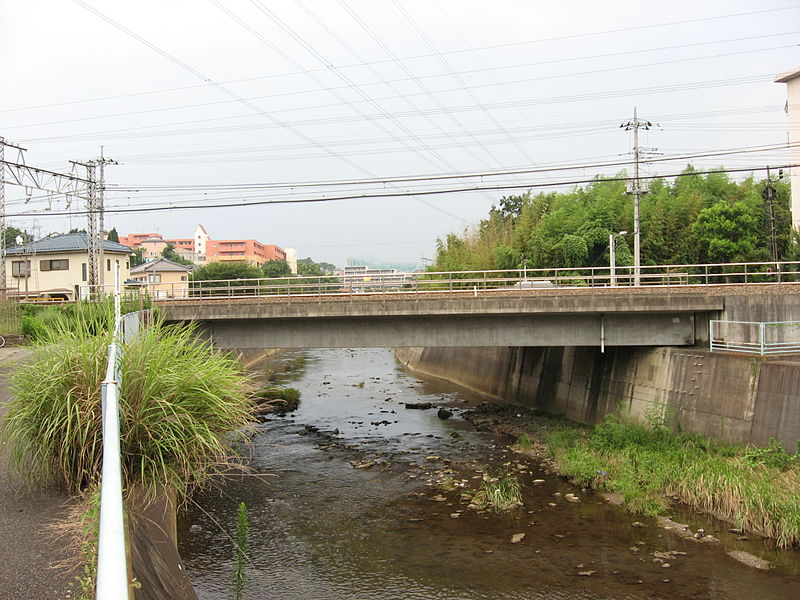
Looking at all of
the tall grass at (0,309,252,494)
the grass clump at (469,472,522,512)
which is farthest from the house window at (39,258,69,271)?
the tall grass at (0,309,252,494)

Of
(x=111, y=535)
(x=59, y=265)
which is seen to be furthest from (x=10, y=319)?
(x=111, y=535)

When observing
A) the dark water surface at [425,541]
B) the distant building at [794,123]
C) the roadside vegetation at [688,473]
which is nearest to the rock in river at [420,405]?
the dark water surface at [425,541]

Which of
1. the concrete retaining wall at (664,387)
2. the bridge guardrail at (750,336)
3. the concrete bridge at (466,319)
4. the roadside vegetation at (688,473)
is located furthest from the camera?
the concrete bridge at (466,319)

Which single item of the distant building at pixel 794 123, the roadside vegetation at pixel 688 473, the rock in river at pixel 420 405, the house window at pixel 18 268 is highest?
the distant building at pixel 794 123

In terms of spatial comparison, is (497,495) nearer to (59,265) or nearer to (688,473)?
(688,473)

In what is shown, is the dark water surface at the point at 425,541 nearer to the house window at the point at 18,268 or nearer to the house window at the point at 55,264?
the house window at the point at 55,264

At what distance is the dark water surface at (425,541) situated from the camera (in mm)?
12547

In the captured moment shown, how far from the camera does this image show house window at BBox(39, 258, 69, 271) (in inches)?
1612

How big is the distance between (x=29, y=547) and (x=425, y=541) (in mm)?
10056

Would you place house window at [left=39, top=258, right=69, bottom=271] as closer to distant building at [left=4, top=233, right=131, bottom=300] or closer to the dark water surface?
distant building at [left=4, top=233, right=131, bottom=300]

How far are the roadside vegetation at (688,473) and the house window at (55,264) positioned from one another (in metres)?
33.8

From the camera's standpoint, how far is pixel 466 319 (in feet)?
78.9

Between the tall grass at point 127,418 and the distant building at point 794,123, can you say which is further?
the distant building at point 794,123

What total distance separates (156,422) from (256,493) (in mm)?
10539
